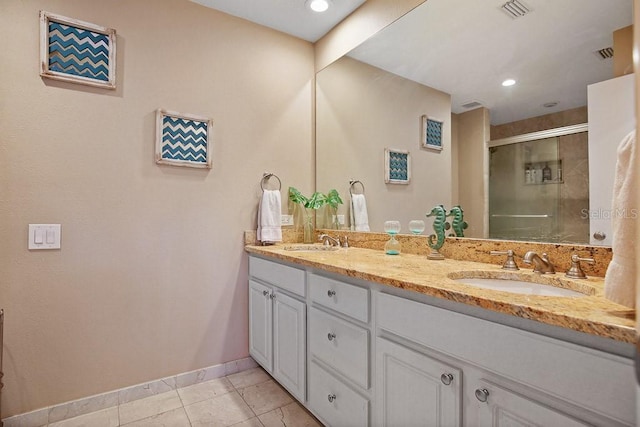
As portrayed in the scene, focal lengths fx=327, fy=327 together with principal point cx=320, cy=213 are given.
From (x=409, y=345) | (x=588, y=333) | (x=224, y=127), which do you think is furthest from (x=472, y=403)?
(x=224, y=127)

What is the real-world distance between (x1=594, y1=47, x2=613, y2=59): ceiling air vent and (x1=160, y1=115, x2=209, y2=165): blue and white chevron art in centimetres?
193

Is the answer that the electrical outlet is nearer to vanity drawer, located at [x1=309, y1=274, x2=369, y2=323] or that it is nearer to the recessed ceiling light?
vanity drawer, located at [x1=309, y1=274, x2=369, y2=323]

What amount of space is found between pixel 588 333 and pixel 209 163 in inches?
77.3

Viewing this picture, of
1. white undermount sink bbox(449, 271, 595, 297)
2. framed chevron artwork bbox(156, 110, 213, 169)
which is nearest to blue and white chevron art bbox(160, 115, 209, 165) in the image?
framed chevron artwork bbox(156, 110, 213, 169)

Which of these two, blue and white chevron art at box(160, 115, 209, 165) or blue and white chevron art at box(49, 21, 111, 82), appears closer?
blue and white chevron art at box(49, 21, 111, 82)

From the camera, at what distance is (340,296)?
139cm

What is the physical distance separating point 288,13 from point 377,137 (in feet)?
3.37

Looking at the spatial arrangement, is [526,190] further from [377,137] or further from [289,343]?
[289,343]

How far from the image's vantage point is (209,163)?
2.08m

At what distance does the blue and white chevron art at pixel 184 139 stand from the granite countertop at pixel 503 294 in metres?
1.00

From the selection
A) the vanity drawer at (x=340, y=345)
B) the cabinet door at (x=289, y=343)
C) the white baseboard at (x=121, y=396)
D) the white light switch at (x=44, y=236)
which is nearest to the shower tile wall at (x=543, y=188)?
the vanity drawer at (x=340, y=345)

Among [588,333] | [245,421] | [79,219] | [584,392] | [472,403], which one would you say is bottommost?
[245,421]

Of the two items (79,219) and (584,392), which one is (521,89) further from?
(79,219)

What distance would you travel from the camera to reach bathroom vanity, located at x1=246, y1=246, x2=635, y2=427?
0.70 meters
